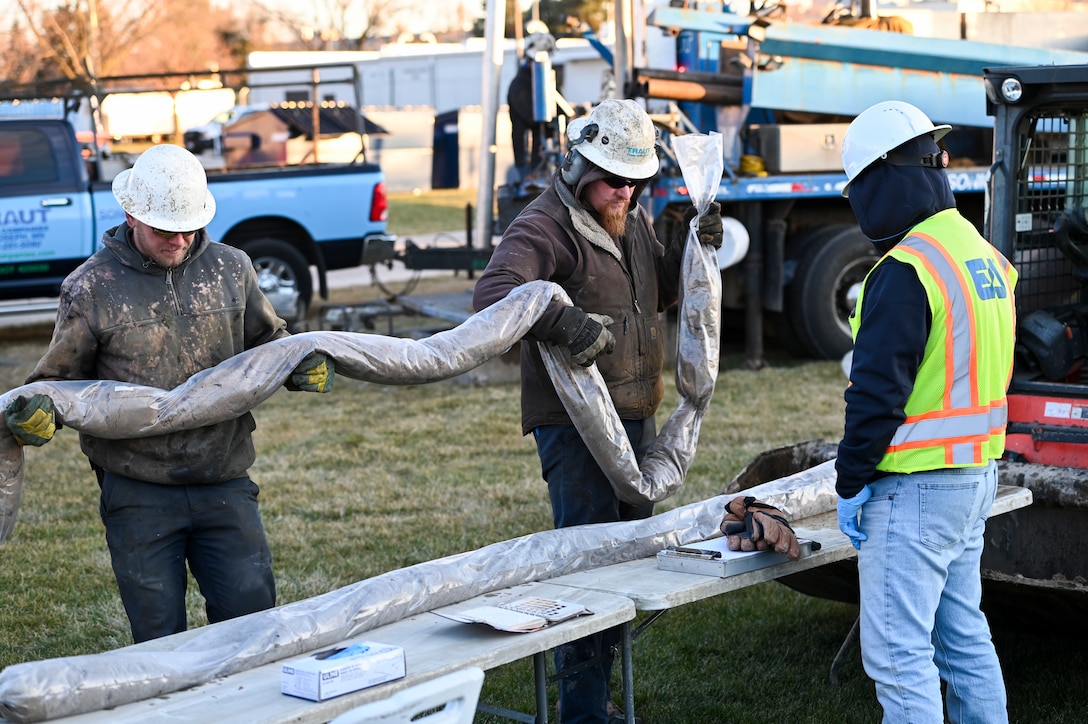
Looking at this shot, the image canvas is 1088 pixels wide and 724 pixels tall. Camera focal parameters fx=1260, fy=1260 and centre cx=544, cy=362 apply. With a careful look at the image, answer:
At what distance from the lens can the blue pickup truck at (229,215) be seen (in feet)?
35.7

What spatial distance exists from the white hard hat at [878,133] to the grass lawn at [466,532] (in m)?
2.08

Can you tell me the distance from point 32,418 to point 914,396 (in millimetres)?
2234

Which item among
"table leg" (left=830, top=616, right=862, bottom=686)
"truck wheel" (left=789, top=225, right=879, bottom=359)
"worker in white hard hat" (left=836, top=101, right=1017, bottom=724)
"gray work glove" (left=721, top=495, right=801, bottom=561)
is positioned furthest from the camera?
"truck wheel" (left=789, top=225, right=879, bottom=359)

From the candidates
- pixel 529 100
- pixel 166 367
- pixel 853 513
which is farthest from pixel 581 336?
pixel 529 100

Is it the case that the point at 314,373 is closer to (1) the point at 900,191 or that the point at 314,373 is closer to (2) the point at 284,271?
(1) the point at 900,191

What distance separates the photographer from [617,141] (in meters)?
3.90

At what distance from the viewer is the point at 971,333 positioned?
10.4 ft

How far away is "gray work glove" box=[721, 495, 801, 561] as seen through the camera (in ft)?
11.9

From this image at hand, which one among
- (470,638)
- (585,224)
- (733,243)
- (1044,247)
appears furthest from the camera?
(733,243)

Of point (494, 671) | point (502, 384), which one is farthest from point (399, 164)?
point (494, 671)

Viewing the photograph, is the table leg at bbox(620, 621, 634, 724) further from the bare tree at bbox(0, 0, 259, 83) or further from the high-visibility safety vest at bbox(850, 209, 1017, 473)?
the bare tree at bbox(0, 0, 259, 83)

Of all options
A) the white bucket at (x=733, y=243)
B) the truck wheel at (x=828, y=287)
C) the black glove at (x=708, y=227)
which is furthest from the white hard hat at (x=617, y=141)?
the truck wheel at (x=828, y=287)

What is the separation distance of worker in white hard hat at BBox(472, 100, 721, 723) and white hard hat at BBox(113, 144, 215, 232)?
90cm

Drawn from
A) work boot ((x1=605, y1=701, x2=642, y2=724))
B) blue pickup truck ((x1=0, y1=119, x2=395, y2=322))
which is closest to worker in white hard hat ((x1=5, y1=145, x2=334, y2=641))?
work boot ((x1=605, y1=701, x2=642, y2=724))
